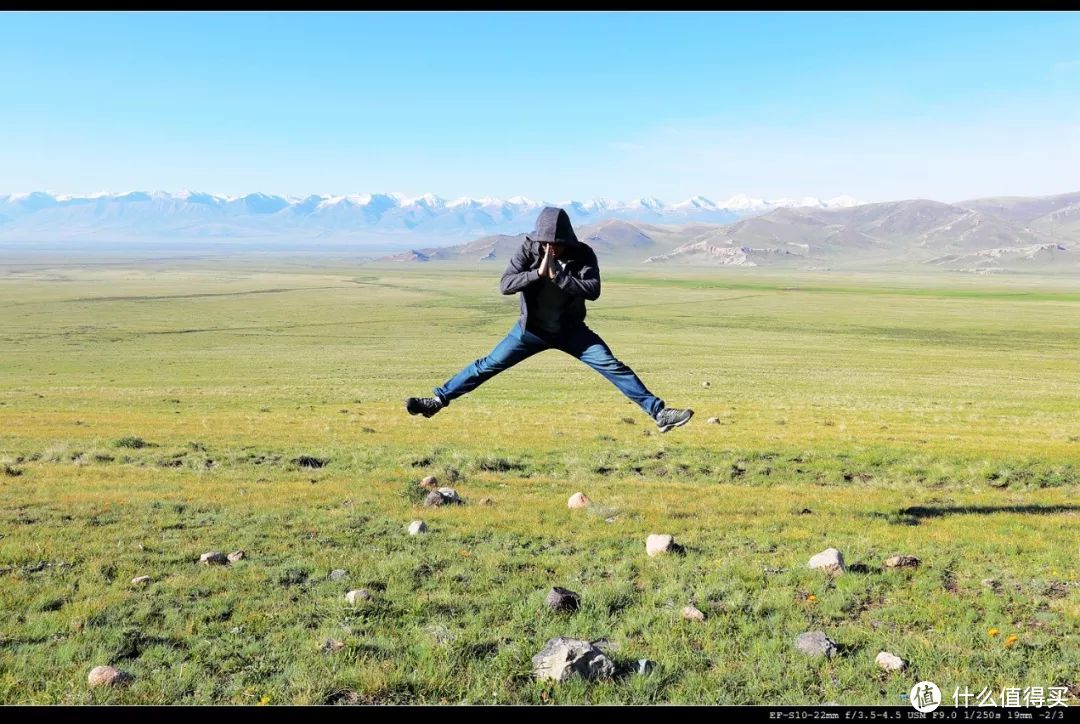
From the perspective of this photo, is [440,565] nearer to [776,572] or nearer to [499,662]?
[499,662]

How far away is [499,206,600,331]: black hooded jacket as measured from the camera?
830 centimetres

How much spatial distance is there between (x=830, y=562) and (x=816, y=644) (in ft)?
7.06

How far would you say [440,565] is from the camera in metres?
8.35

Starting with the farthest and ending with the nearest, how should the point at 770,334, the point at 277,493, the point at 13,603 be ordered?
the point at 770,334, the point at 277,493, the point at 13,603

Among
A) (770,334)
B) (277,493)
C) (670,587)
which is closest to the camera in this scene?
(670,587)

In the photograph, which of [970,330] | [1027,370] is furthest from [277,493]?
[970,330]

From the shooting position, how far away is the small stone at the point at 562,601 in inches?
276

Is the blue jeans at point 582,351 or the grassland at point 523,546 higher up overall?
the blue jeans at point 582,351

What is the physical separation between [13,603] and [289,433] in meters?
15.9

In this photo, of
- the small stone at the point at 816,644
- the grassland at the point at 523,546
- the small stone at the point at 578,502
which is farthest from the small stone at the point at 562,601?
the small stone at the point at 578,502

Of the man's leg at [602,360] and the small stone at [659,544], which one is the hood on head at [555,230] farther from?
the small stone at [659,544]

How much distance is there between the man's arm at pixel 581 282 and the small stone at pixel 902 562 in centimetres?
459

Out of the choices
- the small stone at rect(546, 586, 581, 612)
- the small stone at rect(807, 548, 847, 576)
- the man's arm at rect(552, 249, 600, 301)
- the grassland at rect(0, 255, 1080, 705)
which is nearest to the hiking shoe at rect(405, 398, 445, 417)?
the grassland at rect(0, 255, 1080, 705)

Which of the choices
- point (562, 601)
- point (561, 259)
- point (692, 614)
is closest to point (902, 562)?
point (692, 614)
